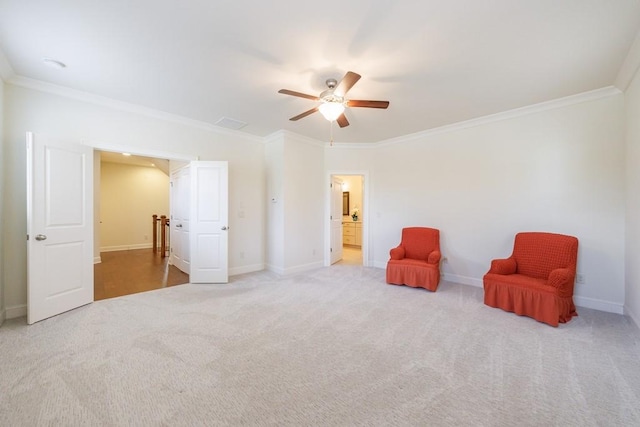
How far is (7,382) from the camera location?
1804 millimetres

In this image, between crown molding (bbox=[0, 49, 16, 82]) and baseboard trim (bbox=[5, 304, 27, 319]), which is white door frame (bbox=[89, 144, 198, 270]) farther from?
baseboard trim (bbox=[5, 304, 27, 319])

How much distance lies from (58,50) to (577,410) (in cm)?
505

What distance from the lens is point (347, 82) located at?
2.33 meters

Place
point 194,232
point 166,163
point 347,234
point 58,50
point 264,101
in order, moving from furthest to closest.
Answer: point 347,234 < point 166,163 < point 194,232 < point 264,101 < point 58,50

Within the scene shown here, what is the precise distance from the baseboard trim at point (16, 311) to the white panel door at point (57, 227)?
0.40m

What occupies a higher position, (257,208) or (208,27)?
(208,27)

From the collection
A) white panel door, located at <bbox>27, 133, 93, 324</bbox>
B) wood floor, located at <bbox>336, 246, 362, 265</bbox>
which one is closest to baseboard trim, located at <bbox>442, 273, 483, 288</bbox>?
wood floor, located at <bbox>336, 246, 362, 265</bbox>

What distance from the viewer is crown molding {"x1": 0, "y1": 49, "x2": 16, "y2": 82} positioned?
249 cm

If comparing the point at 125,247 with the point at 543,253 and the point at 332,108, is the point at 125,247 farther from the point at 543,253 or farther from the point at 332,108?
the point at 543,253

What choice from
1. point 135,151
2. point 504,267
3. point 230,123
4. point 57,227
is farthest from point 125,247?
point 504,267

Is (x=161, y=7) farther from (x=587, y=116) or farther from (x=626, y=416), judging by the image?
(x=587, y=116)

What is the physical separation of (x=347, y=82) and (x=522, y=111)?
3003mm

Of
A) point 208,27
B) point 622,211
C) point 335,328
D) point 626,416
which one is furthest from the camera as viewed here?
point 622,211

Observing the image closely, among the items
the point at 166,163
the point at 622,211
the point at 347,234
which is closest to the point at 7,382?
the point at 166,163
